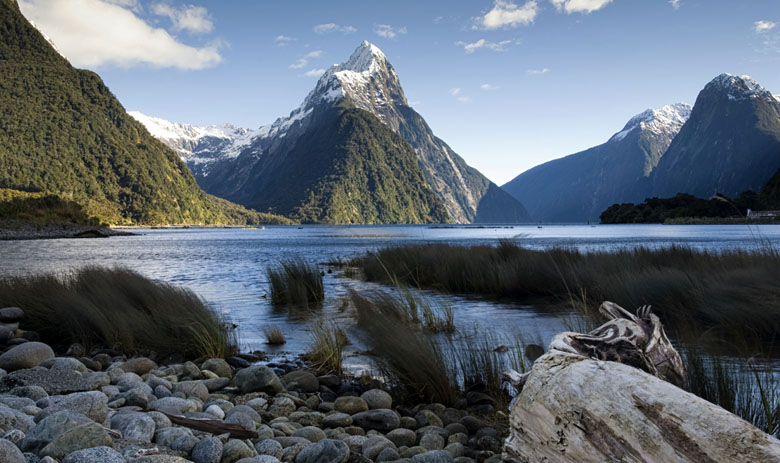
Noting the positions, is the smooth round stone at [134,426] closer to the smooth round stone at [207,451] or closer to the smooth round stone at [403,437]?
the smooth round stone at [207,451]

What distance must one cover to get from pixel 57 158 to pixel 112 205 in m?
19.5

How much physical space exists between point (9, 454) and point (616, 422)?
2.86 m

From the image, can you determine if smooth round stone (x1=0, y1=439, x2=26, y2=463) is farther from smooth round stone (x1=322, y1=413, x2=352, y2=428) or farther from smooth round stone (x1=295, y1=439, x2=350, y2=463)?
smooth round stone (x1=322, y1=413, x2=352, y2=428)

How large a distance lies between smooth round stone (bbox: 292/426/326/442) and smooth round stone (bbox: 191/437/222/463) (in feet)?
2.18

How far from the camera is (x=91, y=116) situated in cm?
13750

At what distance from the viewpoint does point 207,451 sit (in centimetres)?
292

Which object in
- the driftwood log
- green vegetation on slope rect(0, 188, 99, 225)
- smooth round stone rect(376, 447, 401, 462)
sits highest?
green vegetation on slope rect(0, 188, 99, 225)

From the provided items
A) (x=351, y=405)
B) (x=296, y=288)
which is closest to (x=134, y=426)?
(x=351, y=405)

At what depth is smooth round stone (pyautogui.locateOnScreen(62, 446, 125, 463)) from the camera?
7.85 feet

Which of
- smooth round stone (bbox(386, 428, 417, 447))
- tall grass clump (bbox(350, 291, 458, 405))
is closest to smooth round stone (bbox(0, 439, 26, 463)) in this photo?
smooth round stone (bbox(386, 428, 417, 447))

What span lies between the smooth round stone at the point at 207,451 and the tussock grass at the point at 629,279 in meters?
3.68

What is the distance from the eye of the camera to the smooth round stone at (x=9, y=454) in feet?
7.41

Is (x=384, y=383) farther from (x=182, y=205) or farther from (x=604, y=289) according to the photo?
(x=182, y=205)

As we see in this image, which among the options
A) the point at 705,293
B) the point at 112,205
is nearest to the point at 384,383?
the point at 705,293
